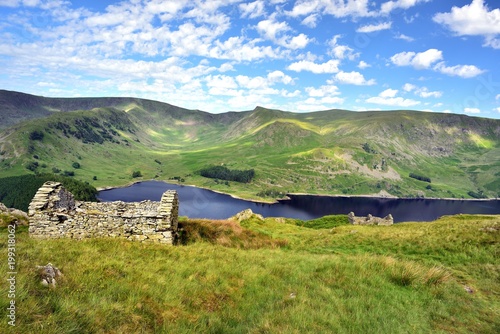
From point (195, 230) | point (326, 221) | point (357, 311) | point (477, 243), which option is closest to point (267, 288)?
point (357, 311)

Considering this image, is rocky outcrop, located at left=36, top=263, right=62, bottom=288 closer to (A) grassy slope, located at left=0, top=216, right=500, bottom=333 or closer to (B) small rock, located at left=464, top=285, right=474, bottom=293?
(A) grassy slope, located at left=0, top=216, right=500, bottom=333

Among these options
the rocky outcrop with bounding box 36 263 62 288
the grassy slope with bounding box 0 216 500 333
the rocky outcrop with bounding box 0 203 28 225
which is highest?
the rocky outcrop with bounding box 36 263 62 288

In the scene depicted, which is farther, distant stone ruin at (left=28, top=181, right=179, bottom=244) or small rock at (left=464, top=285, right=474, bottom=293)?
distant stone ruin at (left=28, top=181, right=179, bottom=244)

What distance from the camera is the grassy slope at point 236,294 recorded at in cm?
873

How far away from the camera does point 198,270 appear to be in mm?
14383

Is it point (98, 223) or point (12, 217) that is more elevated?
point (98, 223)

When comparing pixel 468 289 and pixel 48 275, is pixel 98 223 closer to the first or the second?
pixel 48 275

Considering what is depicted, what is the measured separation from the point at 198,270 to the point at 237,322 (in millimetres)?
4644

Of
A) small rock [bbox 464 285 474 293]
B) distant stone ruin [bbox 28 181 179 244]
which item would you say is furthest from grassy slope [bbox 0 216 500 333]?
distant stone ruin [bbox 28 181 179 244]

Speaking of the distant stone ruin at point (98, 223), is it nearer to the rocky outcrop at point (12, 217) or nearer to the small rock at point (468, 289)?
the rocky outcrop at point (12, 217)

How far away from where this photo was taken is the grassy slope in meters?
8.73

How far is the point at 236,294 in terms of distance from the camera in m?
Result: 12.6

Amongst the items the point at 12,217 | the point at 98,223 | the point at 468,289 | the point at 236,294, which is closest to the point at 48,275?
the point at 236,294

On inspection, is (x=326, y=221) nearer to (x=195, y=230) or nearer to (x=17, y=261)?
(x=195, y=230)
